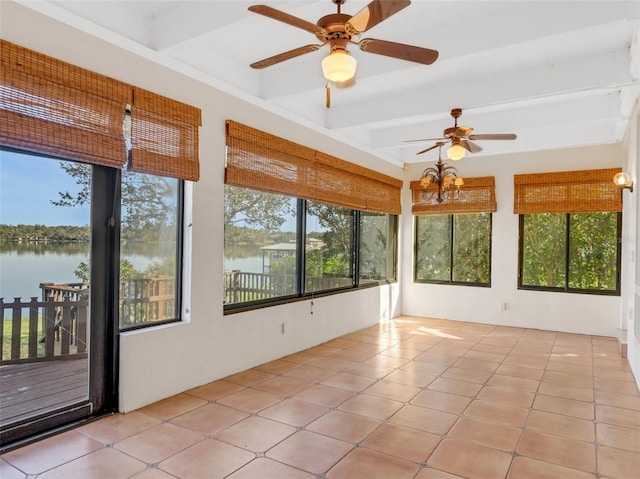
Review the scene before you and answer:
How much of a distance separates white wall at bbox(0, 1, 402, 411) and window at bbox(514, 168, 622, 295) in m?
3.67

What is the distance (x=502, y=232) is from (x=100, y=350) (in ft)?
19.9

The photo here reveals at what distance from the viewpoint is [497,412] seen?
341cm

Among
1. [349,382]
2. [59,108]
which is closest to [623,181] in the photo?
[349,382]

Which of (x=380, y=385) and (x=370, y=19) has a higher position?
(x=370, y=19)

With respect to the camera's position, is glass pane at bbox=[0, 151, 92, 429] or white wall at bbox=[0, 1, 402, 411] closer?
glass pane at bbox=[0, 151, 92, 429]

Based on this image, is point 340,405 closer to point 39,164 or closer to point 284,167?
point 284,167

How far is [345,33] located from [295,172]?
8.51 ft

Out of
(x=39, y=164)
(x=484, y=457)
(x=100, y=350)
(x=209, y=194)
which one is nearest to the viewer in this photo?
(x=484, y=457)

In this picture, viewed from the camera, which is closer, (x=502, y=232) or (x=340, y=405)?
(x=340, y=405)

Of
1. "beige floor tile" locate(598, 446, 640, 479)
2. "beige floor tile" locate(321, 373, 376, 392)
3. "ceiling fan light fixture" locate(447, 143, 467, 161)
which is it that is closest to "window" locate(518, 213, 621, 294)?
"ceiling fan light fixture" locate(447, 143, 467, 161)

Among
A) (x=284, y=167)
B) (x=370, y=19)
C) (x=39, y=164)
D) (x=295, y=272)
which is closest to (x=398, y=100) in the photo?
(x=284, y=167)

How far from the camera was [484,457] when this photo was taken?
8.83 ft

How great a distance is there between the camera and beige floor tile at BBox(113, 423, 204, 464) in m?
2.64

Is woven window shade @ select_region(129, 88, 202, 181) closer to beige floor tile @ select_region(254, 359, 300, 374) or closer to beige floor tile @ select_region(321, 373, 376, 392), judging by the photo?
beige floor tile @ select_region(254, 359, 300, 374)
